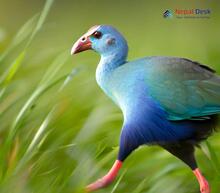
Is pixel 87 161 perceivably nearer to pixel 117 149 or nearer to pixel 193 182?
pixel 117 149

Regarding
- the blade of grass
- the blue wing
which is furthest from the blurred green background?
the blue wing

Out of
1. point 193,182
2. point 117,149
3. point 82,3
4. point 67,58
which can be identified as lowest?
point 193,182

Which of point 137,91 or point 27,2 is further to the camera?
point 27,2

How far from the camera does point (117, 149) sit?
1.42 metres

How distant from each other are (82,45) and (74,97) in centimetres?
16

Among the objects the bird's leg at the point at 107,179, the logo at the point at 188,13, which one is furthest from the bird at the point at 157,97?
the logo at the point at 188,13

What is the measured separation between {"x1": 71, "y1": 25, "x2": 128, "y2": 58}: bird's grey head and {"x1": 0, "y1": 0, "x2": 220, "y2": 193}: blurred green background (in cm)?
3

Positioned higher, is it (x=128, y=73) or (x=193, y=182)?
(x=128, y=73)

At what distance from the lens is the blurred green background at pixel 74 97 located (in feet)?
4.67

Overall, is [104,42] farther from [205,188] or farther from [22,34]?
[205,188]

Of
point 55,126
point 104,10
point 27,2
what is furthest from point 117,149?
point 27,2

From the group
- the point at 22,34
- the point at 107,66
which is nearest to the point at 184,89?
the point at 107,66

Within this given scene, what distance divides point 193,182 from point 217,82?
30cm

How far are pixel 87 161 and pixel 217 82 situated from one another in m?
0.43
